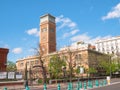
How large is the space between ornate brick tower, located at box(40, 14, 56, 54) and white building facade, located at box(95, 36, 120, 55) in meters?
37.8

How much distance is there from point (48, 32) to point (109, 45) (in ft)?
148

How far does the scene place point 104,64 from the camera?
7969 centimetres

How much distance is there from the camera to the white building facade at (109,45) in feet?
436

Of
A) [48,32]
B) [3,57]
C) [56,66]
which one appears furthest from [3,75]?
[48,32]

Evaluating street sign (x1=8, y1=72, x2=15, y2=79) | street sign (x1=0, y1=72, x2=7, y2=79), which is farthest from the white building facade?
street sign (x1=0, y1=72, x2=7, y2=79)

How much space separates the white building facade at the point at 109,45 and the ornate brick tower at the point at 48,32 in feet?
124

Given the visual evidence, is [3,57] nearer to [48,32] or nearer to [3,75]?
[3,75]

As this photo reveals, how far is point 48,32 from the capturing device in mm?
111500

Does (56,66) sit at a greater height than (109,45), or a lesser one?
lesser

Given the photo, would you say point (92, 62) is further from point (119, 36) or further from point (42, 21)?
point (119, 36)

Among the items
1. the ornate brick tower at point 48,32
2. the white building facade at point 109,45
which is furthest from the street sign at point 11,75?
the white building facade at point 109,45

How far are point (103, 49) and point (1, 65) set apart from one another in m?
92.8

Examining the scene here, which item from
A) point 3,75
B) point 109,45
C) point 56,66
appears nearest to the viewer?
point 3,75

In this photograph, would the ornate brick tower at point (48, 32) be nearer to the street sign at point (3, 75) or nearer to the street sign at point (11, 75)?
the street sign at point (11, 75)
